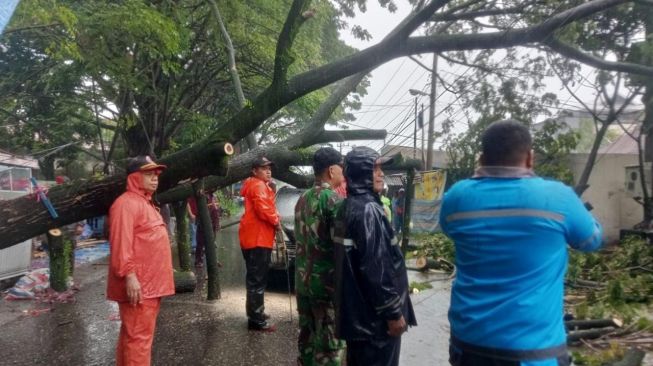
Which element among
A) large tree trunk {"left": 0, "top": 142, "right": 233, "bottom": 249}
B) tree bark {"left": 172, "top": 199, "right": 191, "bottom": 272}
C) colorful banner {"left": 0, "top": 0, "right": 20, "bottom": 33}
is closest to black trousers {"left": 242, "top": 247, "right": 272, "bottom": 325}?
large tree trunk {"left": 0, "top": 142, "right": 233, "bottom": 249}

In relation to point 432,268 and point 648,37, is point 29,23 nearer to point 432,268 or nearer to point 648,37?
point 432,268

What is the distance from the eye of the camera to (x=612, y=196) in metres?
15.4

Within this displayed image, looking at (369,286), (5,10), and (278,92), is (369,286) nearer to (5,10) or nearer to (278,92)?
(5,10)

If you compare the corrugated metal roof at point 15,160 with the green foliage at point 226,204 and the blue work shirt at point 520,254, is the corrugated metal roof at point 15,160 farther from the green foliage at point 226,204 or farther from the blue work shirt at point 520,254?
the blue work shirt at point 520,254

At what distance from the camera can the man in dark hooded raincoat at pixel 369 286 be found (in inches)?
118

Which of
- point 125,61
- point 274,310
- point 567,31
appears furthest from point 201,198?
point 567,31

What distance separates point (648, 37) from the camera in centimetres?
1074

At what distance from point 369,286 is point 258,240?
331 centimetres

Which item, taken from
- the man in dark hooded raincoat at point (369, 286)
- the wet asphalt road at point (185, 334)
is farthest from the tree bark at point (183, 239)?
the man in dark hooded raincoat at point (369, 286)

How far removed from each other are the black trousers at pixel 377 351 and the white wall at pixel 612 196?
542 inches

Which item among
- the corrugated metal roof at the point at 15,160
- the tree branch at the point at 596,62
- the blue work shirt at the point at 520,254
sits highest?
the tree branch at the point at 596,62

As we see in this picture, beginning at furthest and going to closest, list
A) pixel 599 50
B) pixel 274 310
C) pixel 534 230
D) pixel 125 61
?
pixel 599 50, pixel 125 61, pixel 274 310, pixel 534 230

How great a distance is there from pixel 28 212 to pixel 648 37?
1140cm

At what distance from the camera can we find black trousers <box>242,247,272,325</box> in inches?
240
